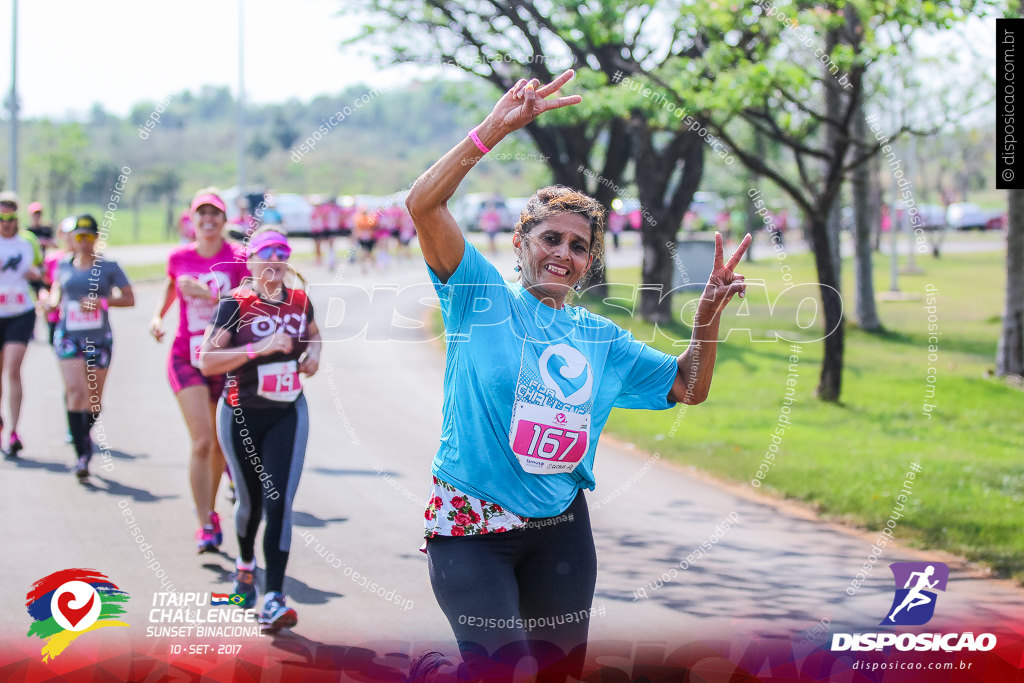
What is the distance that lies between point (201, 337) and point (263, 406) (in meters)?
1.23

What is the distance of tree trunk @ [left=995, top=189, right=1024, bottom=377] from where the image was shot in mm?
12094

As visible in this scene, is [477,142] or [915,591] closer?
[477,142]

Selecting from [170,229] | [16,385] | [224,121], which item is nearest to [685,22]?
[16,385]

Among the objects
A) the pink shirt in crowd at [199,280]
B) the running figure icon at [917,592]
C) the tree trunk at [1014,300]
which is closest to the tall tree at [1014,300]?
the tree trunk at [1014,300]

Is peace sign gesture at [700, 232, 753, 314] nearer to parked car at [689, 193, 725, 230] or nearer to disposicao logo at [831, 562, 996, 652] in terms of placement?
disposicao logo at [831, 562, 996, 652]

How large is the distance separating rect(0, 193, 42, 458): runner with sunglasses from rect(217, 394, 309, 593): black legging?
3.92 m

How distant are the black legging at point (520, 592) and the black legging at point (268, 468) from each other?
2.22 meters

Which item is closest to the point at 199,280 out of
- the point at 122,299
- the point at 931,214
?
the point at 122,299

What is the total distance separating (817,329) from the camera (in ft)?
55.5

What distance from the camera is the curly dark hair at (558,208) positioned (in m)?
3.06

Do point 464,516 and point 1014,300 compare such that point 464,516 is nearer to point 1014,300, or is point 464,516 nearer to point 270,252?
point 270,252

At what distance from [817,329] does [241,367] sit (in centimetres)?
1329

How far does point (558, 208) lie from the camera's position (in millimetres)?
3055

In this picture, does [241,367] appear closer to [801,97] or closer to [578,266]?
[578,266]
